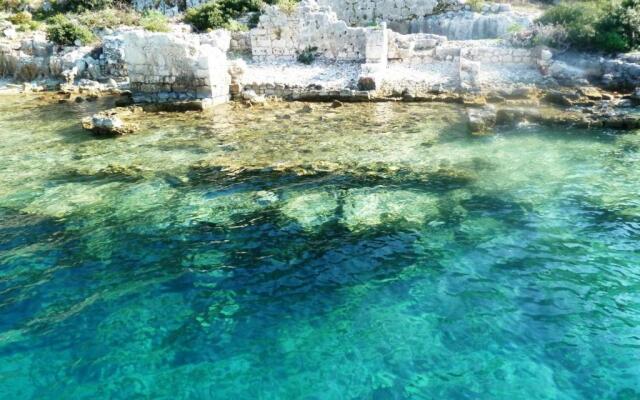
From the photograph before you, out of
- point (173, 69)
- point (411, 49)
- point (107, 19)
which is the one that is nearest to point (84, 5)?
point (107, 19)

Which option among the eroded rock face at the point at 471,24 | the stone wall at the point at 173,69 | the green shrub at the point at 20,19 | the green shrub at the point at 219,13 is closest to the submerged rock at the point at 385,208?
the stone wall at the point at 173,69

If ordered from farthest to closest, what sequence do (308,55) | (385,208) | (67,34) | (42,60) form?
(67,34) → (42,60) → (308,55) → (385,208)

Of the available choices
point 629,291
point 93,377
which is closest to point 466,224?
point 629,291

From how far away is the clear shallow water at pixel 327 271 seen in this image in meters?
6.26

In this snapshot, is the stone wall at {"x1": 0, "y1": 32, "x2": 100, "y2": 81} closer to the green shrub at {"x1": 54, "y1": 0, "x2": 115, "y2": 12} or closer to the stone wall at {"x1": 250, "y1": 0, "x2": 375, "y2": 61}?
the stone wall at {"x1": 250, "y1": 0, "x2": 375, "y2": 61}

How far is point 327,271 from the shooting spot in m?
8.38

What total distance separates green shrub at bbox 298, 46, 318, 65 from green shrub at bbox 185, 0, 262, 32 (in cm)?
680

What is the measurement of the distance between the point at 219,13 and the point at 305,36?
8205 mm

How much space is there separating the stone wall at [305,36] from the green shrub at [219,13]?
4.90 m

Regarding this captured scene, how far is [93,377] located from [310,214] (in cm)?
530

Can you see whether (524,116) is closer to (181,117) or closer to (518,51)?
(518,51)

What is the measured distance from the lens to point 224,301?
7684 mm

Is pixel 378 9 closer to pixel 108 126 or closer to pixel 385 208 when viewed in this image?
pixel 108 126

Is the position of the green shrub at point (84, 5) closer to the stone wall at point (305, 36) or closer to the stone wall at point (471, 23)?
the stone wall at point (305, 36)
